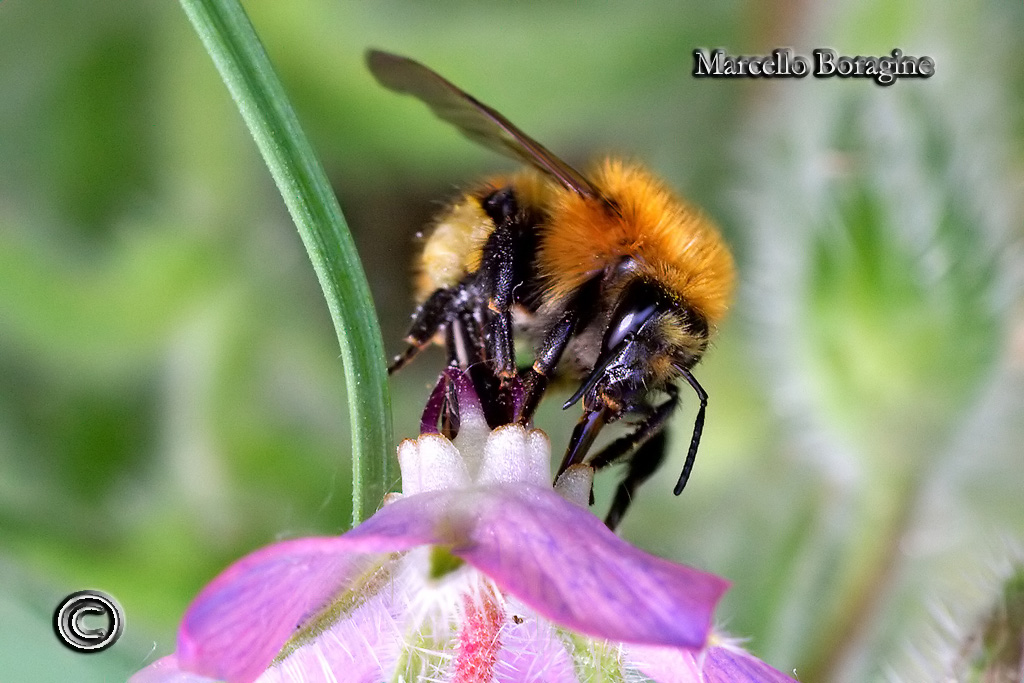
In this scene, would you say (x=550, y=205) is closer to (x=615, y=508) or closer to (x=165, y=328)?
(x=615, y=508)

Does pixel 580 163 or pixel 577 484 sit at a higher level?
pixel 580 163

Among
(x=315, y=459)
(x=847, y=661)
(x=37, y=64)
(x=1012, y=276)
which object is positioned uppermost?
(x=37, y=64)

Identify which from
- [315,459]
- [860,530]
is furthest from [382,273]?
[860,530]

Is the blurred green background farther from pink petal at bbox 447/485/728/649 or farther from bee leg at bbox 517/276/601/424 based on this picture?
pink petal at bbox 447/485/728/649

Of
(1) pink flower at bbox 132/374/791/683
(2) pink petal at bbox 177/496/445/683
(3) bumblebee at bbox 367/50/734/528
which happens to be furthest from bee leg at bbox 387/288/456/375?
(2) pink petal at bbox 177/496/445/683

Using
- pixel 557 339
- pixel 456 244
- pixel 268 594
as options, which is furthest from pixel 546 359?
pixel 268 594

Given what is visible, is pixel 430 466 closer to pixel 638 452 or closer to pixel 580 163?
pixel 638 452
